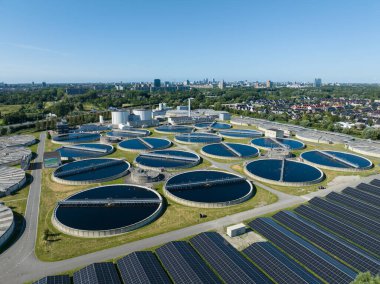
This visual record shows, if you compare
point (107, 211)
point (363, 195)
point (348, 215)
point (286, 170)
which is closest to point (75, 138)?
point (107, 211)

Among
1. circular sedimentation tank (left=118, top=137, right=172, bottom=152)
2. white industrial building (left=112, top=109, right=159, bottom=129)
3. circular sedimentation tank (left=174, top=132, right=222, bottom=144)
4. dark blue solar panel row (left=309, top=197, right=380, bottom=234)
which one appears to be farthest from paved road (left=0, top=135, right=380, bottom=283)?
white industrial building (left=112, top=109, right=159, bottom=129)

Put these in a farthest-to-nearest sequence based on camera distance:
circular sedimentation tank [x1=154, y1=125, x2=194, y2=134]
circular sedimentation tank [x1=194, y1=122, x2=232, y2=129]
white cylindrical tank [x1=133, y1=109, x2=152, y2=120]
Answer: white cylindrical tank [x1=133, y1=109, x2=152, y2=120]
circular sedimentation tank [x1=194, y1=122, x2=232, y2=129]
circular sedimentation tank [x1=154, y1=125, x2=194, y2=134]

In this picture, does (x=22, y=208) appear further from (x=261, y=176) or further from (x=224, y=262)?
(x=261, y=176)

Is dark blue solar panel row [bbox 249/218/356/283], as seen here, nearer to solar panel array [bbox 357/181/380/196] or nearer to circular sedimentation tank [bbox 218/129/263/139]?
solar panel array [bbox 357/181/380/196]

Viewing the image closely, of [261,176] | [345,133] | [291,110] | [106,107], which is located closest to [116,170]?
[261,176]

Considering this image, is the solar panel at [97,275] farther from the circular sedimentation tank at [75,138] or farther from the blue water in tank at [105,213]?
the circular sedimentation tank at [75,138]

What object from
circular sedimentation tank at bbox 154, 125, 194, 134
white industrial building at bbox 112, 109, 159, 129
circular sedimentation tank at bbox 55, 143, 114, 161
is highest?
white industrial building at bbox 112, 109, 159, 129

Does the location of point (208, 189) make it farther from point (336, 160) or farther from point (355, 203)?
point (336, 160)
